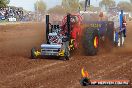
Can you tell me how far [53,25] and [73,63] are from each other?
2.54 metres

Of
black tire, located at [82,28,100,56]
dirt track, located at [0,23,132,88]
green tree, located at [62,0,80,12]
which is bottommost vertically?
dirt track, located at [0,23,132,88]

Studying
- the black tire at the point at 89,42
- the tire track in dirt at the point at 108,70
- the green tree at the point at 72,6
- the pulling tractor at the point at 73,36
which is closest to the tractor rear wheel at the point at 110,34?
the pulling tractor at the point at 73,36

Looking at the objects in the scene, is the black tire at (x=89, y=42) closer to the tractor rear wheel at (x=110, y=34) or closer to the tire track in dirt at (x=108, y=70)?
the tractor rear wheel at (x=110, y=34)

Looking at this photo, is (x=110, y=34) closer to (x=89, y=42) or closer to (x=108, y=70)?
(x=89, y=42)

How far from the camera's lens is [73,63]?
34.9 feet

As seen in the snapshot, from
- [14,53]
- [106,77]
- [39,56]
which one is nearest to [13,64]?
[39,56]

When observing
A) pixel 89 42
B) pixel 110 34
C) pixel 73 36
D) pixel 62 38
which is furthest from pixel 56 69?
pixel 110 34

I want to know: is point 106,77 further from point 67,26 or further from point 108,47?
point 108,47

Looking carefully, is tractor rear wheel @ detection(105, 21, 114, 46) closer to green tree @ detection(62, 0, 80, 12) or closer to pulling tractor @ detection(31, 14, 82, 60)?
pulling tractor @ detection(31, 14, 82, 60)

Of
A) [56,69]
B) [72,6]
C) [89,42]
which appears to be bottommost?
[56,69]

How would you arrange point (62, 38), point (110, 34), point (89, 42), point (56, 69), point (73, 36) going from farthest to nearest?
point (110, 34) < point (89, 42) < point (73, 36) < point (62, 38) < point (56, 69)

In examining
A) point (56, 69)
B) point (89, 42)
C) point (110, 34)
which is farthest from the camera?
point (110, 34)

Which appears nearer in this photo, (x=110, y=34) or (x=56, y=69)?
(x=56, y=69)

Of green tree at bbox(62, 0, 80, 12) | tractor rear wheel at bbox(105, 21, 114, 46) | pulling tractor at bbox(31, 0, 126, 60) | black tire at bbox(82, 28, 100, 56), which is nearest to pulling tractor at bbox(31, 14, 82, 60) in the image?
pulling tractor at bbox(31, 0, 126, 60)
